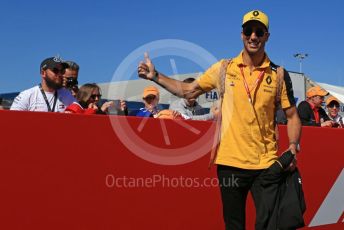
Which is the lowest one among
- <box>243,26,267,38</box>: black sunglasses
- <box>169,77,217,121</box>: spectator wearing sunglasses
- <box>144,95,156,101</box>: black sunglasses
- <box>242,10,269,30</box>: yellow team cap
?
<box>169,77,217,121</box>: spectator wearing sunglasses

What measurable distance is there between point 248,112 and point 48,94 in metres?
2.04

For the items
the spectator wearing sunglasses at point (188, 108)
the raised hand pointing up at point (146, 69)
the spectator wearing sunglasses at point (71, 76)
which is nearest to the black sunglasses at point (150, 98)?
the spectator wearing sunglasses at point (188, 108)

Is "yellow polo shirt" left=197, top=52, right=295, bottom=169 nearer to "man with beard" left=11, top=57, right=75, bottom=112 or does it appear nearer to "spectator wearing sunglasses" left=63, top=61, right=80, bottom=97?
"man with beard" left=11, top=57, right=75, bottom=112

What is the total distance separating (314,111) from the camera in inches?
303

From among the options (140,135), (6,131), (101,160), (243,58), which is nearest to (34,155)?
(6,131)

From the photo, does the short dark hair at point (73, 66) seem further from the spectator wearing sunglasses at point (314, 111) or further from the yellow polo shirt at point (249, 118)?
the spectator wearing sunglasses at point (314, 111)

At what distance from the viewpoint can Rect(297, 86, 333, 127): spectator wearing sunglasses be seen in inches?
288

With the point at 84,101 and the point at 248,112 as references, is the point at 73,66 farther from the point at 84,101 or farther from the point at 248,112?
the point at 248,112

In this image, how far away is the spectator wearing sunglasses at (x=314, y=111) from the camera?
7312 mm

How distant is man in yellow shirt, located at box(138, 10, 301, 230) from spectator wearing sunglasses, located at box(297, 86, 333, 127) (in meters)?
3.73

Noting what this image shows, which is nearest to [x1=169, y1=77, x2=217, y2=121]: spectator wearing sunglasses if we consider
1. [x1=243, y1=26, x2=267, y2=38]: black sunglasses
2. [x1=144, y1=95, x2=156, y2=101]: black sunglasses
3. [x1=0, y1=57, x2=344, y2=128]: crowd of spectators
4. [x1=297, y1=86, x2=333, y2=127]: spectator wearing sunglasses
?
[x1=0, y1=57, x2=344, y2=128]: crowd of spectators

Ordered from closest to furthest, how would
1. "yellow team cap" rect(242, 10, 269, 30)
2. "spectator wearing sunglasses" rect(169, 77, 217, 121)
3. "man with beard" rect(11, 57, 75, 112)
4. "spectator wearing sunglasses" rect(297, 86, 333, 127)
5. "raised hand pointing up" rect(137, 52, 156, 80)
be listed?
"raised hand pointing up" rect(137, 52, 156, 80)
"yellow team cap" rect(242, 10, 269, 30)
"man with beard" rect(11, 57, 75, 112)
"spectator wearing sunglasses" rect(169, 77, 217, 121)
"spectator wearing sunglasses" rect(297, 86, 333, 127)

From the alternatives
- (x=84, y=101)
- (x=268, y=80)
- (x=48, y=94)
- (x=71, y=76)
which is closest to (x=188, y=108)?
(x=84, y=101)

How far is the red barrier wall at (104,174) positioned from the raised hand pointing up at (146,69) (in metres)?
0.94
